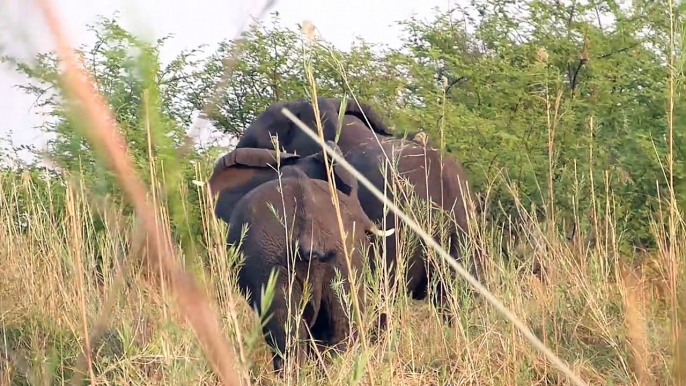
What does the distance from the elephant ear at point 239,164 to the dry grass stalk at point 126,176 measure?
15.1ft

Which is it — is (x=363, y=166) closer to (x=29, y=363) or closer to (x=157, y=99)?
(x=29, y=363)

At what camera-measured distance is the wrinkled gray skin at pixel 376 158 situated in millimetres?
5059

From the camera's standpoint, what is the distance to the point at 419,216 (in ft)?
12.3

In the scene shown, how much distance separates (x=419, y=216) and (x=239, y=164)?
1664mm

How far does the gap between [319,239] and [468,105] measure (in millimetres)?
3977

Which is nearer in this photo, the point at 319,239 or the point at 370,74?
the point at 319,239

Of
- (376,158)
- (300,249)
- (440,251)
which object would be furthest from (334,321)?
(440,251)

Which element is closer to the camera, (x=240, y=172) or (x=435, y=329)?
(x=435, y=329)

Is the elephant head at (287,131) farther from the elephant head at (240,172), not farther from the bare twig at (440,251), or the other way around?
the bare twig at (440,251)

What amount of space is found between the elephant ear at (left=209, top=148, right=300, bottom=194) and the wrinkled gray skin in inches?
12.0

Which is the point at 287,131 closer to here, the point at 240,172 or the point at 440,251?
the point at 240,172

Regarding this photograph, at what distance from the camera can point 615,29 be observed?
7.16 m

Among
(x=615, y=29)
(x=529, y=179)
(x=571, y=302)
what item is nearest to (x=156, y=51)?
(x=571, y=302)

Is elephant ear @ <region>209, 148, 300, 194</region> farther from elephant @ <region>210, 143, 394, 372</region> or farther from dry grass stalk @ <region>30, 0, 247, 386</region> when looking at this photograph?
dry grass stalk @ <region>30, 0, 247, 386</region>
